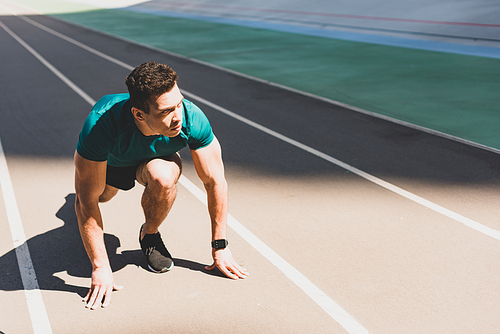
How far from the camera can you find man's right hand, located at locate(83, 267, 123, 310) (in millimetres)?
3426

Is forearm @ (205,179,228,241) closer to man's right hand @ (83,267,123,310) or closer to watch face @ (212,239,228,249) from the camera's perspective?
watch face @ (212,239,228,249)

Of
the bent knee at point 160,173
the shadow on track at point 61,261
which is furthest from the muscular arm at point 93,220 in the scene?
the bent knee at point 160,173

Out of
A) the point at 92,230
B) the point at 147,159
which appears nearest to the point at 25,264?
the point at 92,230

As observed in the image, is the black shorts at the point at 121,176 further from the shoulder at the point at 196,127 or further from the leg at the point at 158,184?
the shoulder at the point at 196,127

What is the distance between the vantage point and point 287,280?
12.3ft

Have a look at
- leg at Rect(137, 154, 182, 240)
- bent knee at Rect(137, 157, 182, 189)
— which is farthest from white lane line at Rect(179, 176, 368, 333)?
bent knee at Rect(137, 157, 182, 189)

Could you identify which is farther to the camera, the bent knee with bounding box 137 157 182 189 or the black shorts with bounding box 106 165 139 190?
Answer: the black shorts with bounding box 106 165 139 190

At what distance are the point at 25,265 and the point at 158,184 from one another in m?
1.54

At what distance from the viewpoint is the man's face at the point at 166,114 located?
2906 mm

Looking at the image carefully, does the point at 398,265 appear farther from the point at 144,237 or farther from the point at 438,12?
the point at 438,12

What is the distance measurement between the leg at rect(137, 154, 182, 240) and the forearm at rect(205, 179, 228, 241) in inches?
13.2

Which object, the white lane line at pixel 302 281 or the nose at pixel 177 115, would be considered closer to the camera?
the nose at pixel 177 115

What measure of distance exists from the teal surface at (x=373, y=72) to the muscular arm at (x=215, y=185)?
4901 mm

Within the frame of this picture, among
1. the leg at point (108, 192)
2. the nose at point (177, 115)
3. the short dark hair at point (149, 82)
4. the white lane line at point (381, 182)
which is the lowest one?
the white lane line at point (381, 182)
